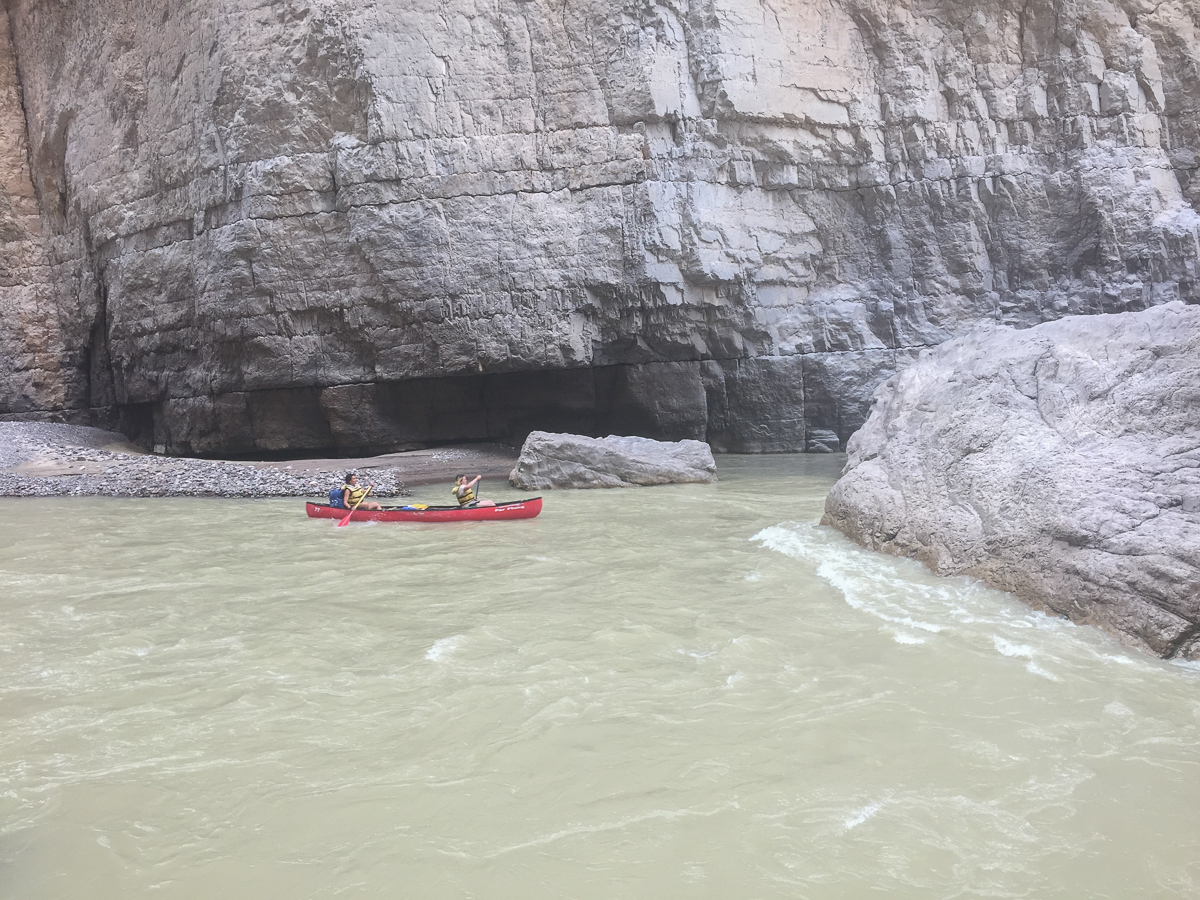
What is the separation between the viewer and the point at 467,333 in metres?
15.7

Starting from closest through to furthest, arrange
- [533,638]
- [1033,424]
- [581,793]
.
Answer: [581,793], [533,638], [1033,424]

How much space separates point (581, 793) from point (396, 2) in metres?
15.5

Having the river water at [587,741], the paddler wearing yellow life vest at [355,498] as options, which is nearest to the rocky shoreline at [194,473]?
the paddler wearing yellow life vest at [355,498]

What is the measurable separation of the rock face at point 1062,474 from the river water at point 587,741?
1.01ft

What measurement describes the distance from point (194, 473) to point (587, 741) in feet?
36.6

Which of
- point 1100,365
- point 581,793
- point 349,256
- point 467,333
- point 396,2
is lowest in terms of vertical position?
point 581,793

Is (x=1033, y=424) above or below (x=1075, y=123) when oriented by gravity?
below

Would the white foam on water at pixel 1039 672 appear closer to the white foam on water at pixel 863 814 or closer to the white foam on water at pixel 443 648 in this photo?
the white foam on water at pixel 863 814

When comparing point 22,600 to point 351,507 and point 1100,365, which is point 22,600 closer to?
point 351,507

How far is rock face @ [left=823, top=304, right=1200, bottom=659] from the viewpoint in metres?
4.98

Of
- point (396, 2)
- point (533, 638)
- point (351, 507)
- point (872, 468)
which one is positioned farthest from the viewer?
point (396, 2)

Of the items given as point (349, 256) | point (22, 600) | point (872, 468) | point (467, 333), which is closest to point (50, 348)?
point (349, 256)

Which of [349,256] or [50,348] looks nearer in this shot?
[349,256]

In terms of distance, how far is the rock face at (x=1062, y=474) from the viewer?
4.98 m
